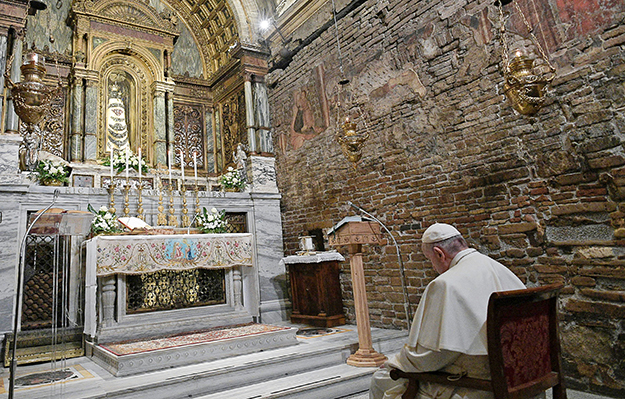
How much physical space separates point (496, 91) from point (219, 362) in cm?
482

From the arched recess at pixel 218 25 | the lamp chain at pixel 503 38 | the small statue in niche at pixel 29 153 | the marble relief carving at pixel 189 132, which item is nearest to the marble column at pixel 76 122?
the small statue in niche at pixel 29 153

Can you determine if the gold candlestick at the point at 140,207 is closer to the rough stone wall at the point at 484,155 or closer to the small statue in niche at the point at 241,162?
the small statue in niche at the point at 241,162

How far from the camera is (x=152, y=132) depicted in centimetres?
999

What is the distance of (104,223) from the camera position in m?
5.95

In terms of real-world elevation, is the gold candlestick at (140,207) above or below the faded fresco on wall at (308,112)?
below

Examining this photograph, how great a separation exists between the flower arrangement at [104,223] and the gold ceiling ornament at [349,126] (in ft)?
11.9

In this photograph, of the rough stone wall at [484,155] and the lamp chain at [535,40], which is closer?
the rough stone wall at [484,155]

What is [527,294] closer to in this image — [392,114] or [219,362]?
[219,362]

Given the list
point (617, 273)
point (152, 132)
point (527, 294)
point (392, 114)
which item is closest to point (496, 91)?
point (392, 114)

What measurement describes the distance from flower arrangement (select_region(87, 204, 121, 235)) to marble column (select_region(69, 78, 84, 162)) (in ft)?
12.0

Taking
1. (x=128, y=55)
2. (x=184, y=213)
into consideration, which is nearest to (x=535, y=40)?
(x=184, y=213)

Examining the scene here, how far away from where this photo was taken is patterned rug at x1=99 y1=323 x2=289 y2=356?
493 cm

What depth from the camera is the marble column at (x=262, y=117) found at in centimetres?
933

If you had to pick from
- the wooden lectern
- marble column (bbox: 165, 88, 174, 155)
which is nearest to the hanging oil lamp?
the wooden lectern
